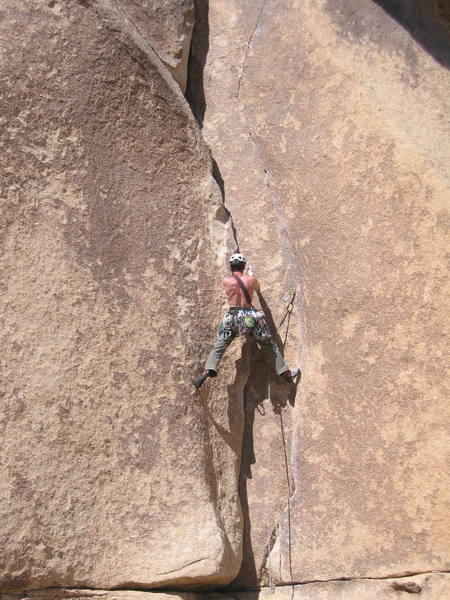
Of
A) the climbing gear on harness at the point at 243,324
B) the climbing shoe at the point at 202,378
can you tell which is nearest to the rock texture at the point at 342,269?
the climbing gear on harness at the point at 243,324

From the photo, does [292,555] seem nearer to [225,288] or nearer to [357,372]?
[357,372]

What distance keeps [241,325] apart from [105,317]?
107cm

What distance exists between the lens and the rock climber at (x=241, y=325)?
565cm

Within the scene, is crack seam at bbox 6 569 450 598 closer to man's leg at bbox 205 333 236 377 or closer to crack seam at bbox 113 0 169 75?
man's leg at bbox 205 333 236 377

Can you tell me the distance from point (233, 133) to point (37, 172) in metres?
1.97

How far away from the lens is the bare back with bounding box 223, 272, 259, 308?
5.77 metres

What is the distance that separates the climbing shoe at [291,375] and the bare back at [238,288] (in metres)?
0.63

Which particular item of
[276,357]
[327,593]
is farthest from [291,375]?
[327,593]

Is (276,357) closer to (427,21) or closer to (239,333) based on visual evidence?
(239,333)

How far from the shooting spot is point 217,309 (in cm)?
601

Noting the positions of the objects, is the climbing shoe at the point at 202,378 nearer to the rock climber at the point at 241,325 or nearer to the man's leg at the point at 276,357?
the rock climber at the point at 241,325

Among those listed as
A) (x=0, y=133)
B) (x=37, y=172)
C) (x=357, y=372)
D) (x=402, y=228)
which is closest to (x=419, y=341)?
(x=357, y=372)

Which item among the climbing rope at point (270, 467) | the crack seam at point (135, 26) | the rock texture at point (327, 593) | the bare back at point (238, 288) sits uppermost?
the crack seam at point (135, 26)

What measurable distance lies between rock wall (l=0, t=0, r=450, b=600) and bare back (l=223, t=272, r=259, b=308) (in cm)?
26
